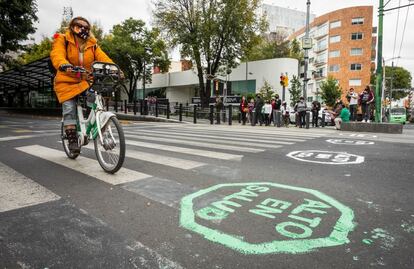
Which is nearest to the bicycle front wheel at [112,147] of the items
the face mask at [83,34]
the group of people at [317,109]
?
the face mask at [83,34]

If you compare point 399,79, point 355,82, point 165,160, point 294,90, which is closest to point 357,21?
point 355,82

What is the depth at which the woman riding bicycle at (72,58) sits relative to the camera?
4273mm

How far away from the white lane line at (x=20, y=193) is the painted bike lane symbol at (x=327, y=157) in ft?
12.2

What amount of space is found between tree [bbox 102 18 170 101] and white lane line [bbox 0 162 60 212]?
36.6m

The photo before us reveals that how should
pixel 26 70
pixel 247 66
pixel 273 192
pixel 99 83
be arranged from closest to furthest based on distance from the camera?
1. pixel 273 192
2. pixel 99 83
3. pixel 26 70
4. pixel 247 66

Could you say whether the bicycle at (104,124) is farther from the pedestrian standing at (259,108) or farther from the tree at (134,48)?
the tree at (134,48)

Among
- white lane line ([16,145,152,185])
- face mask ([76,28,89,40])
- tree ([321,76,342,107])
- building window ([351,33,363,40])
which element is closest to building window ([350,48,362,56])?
building window ([351,33,363,40])

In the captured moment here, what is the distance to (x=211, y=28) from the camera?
89.6 feet

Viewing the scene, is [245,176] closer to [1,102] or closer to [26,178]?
[26,178]

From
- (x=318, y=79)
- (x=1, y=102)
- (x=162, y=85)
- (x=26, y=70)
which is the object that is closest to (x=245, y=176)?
(x=26, y=70)

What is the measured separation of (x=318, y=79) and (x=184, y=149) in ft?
203

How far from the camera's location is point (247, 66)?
32406 millimetres

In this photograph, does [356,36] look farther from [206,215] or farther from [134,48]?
[206,215]

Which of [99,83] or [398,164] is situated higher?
[99,83]
